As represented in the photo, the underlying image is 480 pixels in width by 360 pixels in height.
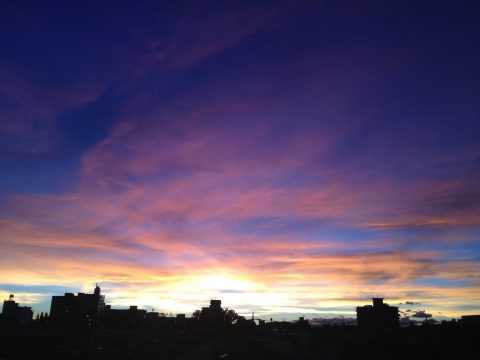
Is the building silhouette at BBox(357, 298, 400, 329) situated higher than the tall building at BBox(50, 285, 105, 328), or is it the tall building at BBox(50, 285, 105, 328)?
the tall building at BBox(50, 285, 105, 328)

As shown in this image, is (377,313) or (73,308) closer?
(377,313)

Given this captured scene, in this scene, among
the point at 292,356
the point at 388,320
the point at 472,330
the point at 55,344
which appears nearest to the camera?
the point at 472,330

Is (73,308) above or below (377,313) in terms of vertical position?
above

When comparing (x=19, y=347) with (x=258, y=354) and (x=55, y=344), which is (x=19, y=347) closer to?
(x=55, y=344)

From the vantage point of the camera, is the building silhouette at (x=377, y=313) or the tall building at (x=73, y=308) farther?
the tall building at (x=73, y=308)

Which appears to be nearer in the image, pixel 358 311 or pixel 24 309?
pixel 358 311

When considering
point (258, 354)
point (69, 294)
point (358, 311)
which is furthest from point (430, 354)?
point (69, 294)

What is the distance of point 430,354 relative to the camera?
39.5 meters

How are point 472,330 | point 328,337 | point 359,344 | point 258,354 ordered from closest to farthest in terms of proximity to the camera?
point 472,330
point 359,344
point 328,337
point 258,354

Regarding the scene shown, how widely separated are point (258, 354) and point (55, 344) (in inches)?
1327

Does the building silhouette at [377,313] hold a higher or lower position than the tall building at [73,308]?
lower

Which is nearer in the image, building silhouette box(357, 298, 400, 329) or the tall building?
building silhouette box(357, 298, 400, 329)

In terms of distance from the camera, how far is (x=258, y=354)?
219 feet

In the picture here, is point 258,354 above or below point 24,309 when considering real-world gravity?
below
